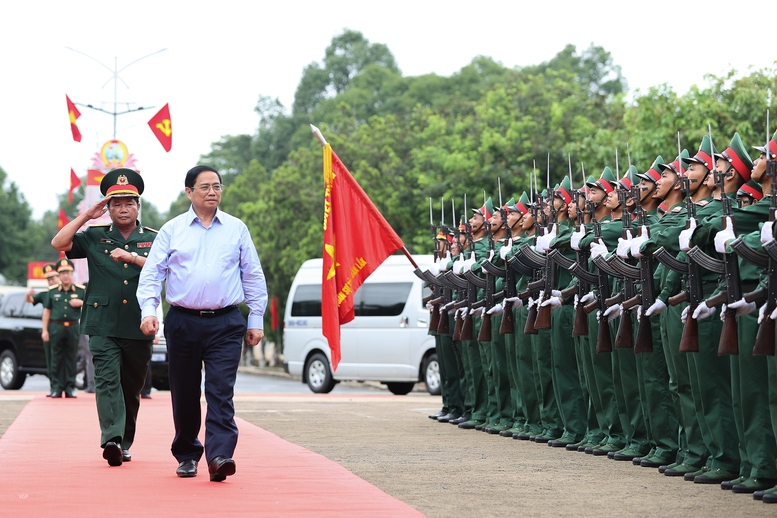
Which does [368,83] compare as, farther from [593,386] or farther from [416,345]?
→ [593,386]

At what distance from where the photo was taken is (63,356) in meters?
19.8

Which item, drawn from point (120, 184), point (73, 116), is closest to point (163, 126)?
point (73, 116)

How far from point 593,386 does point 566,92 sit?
27.5 meters

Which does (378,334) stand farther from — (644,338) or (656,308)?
(656,308)

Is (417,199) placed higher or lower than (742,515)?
higher

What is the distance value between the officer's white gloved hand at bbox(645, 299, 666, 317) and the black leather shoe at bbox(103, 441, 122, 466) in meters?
3.56

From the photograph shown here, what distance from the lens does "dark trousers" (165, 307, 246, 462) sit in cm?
809

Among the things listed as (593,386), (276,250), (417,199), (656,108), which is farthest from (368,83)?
(593,386)

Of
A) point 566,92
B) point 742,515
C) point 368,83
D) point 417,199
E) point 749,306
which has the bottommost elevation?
point 742,515

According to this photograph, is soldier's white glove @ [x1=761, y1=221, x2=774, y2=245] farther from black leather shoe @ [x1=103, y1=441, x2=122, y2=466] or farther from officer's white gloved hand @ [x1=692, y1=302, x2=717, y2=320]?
black leather shoe @ [x1=103, y1=441, x2=122, y2=466]

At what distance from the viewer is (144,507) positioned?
6930mm

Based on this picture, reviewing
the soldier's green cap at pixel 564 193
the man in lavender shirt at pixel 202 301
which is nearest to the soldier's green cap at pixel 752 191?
the soldier's green cap at pixel 564 193

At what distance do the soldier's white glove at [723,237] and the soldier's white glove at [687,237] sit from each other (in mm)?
435

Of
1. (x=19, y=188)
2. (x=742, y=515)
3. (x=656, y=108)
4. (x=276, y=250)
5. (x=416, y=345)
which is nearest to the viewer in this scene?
(x=742, y=515)
